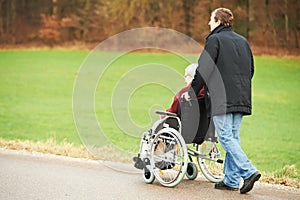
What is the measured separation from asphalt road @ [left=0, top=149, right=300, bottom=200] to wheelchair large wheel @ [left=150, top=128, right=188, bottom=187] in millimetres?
105

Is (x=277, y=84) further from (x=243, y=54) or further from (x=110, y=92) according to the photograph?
(x=243, y=54)

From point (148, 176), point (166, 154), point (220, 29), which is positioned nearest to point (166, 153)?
point (166, 154)

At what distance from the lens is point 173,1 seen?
22.1m

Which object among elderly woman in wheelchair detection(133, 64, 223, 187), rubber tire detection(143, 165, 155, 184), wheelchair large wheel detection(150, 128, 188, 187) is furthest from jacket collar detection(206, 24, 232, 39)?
rubber tire detection(143, 165, 155, 184)

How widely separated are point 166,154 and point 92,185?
31.2 inches

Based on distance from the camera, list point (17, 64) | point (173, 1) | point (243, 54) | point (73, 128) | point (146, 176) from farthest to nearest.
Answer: point (17, 64) < point (173, 1) < point (73, 128) < point (146, 176) < point (243, 54)

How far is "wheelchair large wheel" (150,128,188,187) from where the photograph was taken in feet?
19.3

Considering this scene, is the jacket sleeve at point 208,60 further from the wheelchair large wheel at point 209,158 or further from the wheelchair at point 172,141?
the wheelchair large wheel at point 209,158

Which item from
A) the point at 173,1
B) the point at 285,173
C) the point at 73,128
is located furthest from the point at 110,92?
the point at 285,173

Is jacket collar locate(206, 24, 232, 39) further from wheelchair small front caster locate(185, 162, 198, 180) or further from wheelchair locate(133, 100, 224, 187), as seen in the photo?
wheelchair small front caster locate(185, 162, 198, 180)

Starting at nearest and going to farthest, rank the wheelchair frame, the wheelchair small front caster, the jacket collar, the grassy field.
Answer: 1. the jacket collar
2. the wheelchair frame
3. the wheelchair small front caster
4. the grassy field

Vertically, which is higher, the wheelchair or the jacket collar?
the jacket collar

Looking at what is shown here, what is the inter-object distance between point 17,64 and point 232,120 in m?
20.4

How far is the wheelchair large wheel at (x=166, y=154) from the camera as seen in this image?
19.3ft
